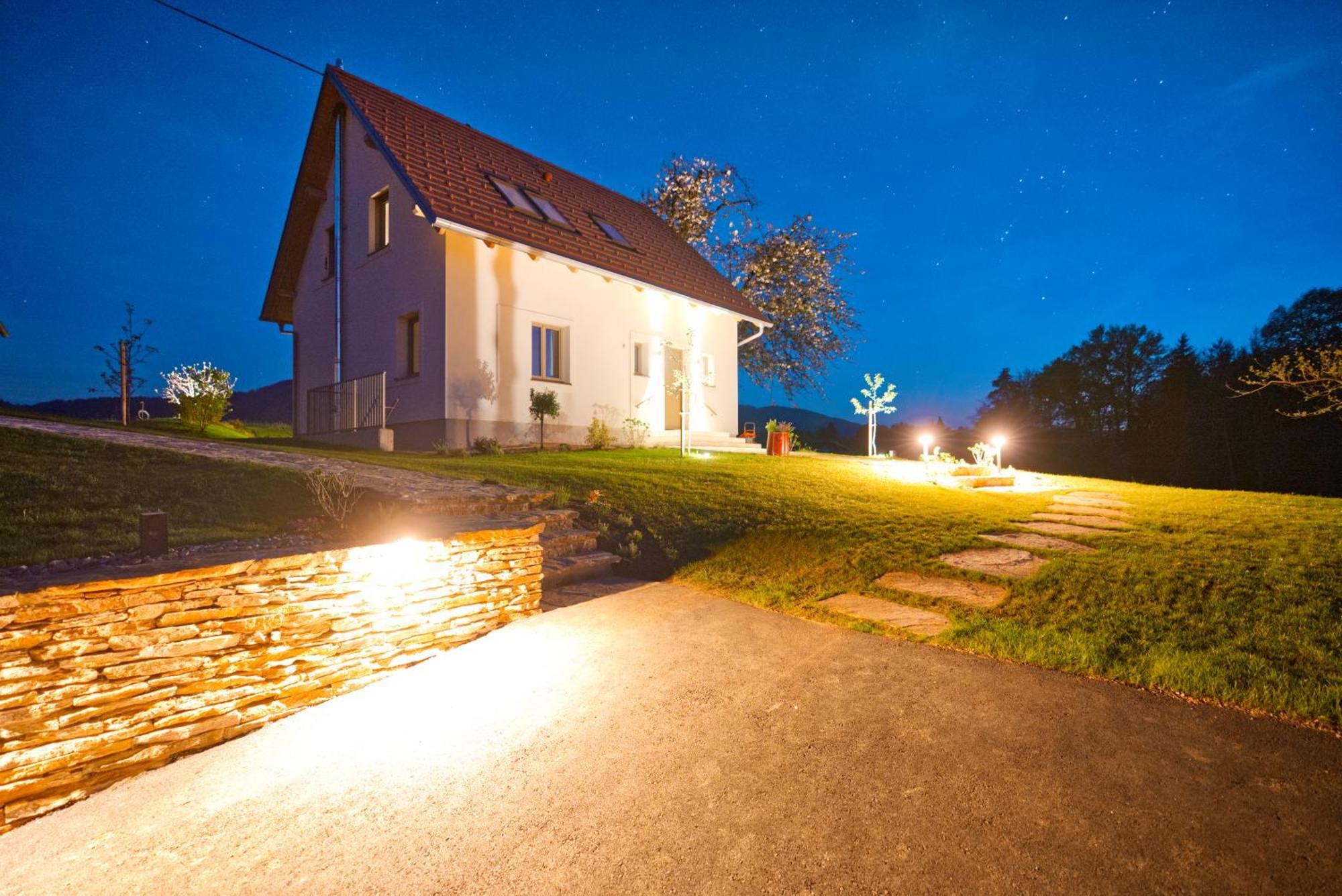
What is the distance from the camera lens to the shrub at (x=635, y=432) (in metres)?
13.6

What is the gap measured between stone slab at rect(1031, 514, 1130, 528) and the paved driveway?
3.67 m

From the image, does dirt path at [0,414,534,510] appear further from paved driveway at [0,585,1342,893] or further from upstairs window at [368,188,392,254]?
upstairs window at [368,188,392,254]

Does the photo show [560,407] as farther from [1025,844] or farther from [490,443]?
[1025,844]

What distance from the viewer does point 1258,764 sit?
2240 mm

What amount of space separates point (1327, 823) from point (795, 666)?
6.52 feet

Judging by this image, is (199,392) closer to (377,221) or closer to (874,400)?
(377,221)

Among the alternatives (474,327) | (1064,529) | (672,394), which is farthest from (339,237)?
(1064,529)

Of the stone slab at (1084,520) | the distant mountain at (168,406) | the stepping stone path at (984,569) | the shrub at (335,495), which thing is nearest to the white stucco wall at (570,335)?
the shrub at (335,495)

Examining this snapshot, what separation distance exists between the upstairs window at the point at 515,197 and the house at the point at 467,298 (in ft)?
0.20

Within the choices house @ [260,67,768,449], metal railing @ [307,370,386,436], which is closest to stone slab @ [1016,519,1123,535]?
house @ [260,67,768,449]

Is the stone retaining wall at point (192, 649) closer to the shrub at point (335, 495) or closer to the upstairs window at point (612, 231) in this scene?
the shrub at point (335, 495)

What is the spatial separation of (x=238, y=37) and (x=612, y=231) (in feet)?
25.5

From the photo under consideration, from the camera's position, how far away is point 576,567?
5.08 meters

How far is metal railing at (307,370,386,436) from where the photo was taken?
12188 mm
